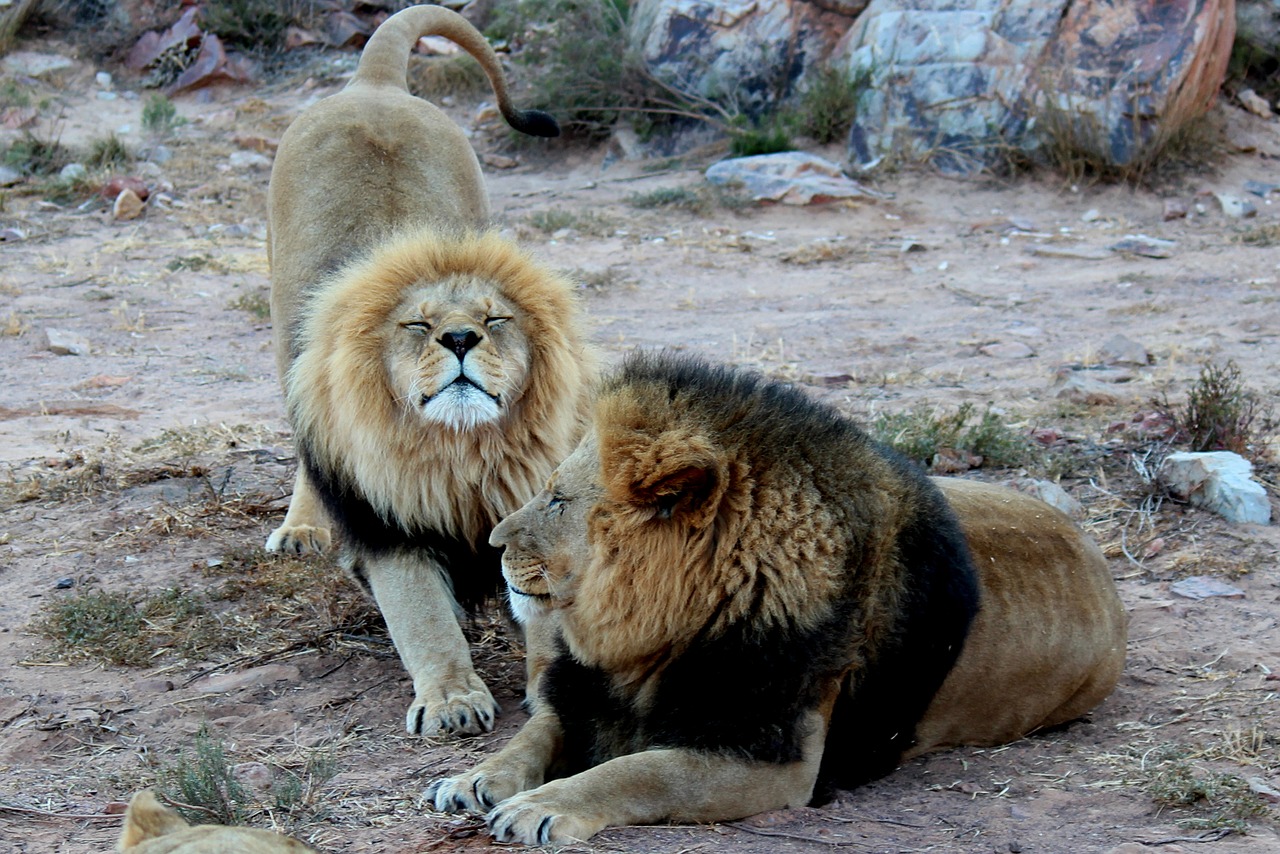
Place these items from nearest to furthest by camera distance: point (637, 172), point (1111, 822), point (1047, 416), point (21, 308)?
point (1111, 822)
point (1047, 416)
point (21, 308)
point (637, 172)

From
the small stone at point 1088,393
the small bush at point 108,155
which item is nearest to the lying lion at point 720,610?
the small stone at point 1088,393

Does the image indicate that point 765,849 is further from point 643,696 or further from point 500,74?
point 500,74

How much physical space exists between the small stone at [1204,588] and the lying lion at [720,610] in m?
1.34

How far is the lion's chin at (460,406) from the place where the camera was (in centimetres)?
358

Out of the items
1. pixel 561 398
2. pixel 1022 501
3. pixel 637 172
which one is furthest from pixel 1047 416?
pixel 637 172

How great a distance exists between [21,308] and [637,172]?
208 inches

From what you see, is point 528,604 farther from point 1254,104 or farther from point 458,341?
point 1254,104

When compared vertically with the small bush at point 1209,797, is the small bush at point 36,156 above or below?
below

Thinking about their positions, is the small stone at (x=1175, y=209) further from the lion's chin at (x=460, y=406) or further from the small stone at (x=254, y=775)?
the small stone at (x=254, y=775)

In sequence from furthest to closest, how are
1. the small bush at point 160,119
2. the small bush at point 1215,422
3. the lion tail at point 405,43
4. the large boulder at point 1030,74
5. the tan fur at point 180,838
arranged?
the small bush at point 160,119 → the large boulder at point 1030,74 → the lion tail at point 405,43 → the small bush at point 1215,422 → the tan fur at point 180,838

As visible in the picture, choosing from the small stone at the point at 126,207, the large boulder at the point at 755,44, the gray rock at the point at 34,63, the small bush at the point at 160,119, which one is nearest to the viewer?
the small stone at the point at 126,207

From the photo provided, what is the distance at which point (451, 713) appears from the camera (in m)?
3.53

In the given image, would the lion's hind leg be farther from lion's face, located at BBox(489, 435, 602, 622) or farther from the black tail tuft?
the black tail tuft

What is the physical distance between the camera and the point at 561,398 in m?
3.83
